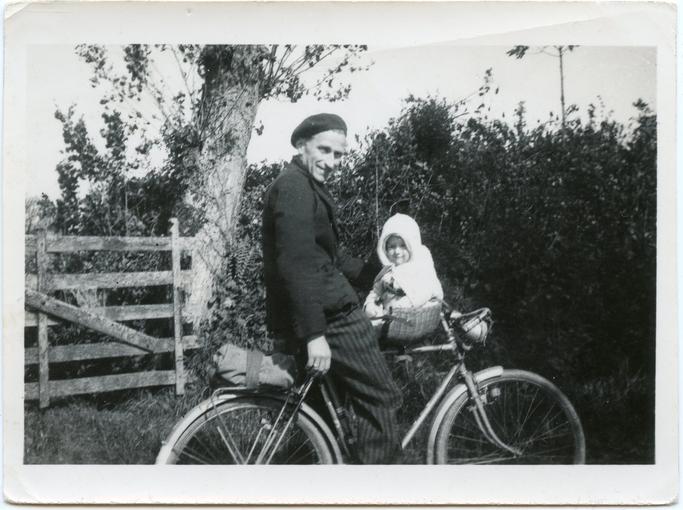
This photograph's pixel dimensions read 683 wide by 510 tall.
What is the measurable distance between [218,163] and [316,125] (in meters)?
0.49

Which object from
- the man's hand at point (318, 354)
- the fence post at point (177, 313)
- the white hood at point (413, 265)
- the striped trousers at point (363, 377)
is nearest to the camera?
the man's hand at point (318, 354)

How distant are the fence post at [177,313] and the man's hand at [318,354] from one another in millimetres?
667

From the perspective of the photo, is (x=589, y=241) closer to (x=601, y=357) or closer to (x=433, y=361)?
(x=601, y=357)

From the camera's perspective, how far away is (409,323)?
2857 millimetres

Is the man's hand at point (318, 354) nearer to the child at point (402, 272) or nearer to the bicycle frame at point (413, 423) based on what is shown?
the bicycle frame at point (413, 423)

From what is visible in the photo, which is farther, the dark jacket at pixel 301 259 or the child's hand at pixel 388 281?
the child's hand at pixel 388 281

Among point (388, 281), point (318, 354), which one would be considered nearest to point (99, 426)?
point (318, 354)

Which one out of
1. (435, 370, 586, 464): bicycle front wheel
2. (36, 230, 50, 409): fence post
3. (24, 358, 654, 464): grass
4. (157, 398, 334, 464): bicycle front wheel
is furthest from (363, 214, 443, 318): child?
(36, 230, 50, 409): fence post

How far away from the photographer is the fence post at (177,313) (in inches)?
119

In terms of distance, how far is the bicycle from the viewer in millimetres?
2739

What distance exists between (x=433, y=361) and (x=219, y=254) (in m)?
1.08

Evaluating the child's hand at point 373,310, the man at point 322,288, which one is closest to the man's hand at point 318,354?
the man at point 322,288

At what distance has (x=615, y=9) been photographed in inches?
117

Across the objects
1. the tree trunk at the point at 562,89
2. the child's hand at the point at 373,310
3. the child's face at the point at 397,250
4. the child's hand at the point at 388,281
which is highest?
the tree trunk at the point at 562,89
